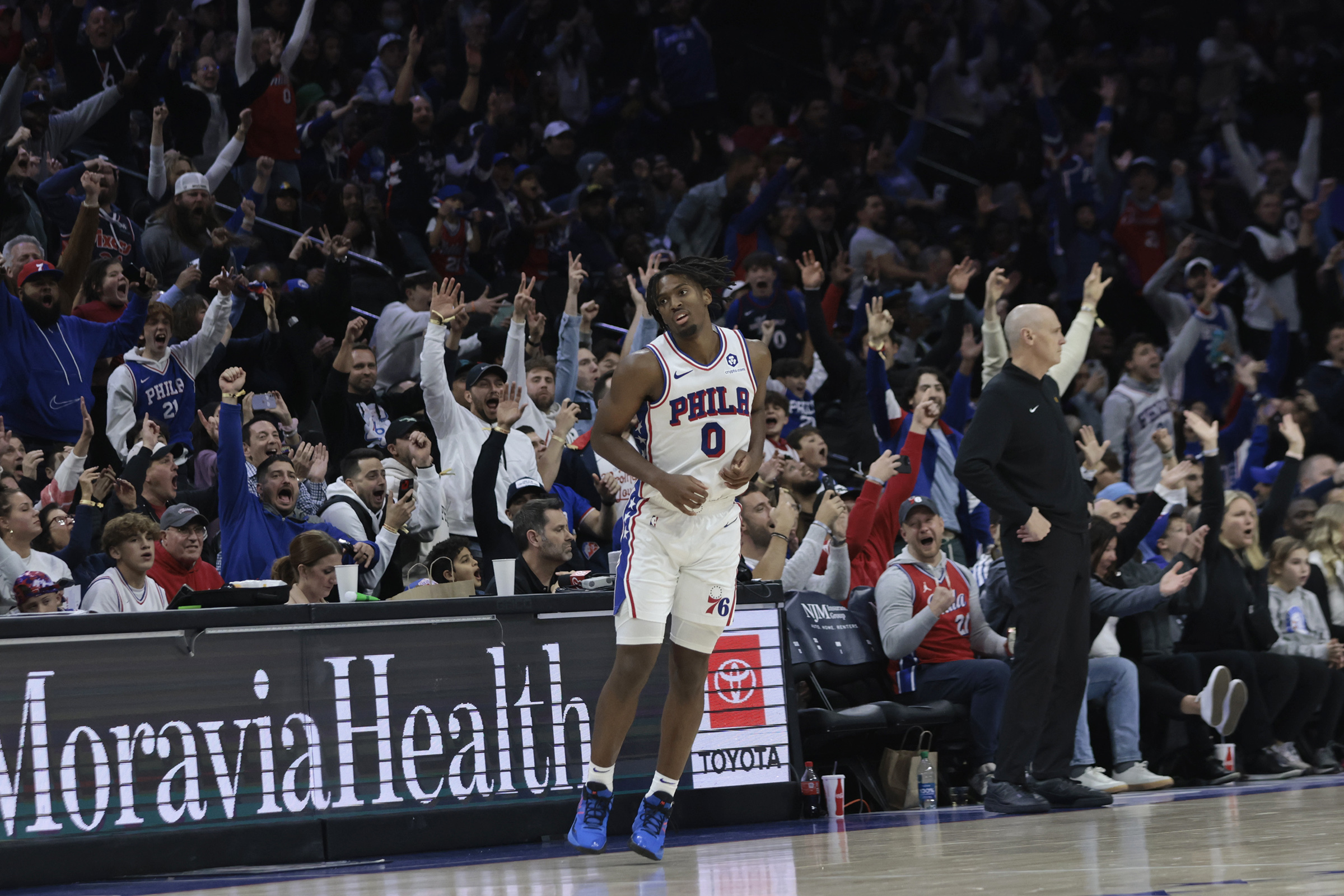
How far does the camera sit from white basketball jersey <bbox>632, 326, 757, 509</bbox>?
5.83 metres

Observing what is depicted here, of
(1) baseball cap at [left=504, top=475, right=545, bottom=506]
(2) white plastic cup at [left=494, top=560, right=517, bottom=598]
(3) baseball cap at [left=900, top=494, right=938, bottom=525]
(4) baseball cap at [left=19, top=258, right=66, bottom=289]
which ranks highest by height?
(4) baseball cap at [left=19, top=258, right=66, bottom=289]

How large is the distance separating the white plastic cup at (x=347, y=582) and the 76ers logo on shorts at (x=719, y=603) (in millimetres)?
1787

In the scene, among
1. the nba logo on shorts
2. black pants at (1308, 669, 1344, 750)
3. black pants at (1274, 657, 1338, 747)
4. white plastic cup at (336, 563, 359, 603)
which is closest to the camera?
white plastic cup at (336, 563, 359, 603)

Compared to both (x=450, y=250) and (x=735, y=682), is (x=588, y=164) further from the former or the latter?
(x=735, y=682)

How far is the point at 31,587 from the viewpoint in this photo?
6965mm

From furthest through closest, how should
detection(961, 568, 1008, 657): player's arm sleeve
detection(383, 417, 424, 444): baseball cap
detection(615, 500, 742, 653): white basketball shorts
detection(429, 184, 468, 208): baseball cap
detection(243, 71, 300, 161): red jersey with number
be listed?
detection(429, 184, 468, 208): baseball cap < detection(243, 71, 300, 161): red jersey with number < detection(383, 417, 424, 444): baseball cap < detection(961, 568, 1008, 657): player's arm sleeve < detection(615, 500, 742, 653): white basketball shorts

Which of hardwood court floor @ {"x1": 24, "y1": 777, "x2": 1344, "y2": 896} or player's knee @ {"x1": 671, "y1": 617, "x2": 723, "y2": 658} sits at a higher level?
player's knee @ {"x1": 671, "y1": 617, "x2": 723, "y2": 658}

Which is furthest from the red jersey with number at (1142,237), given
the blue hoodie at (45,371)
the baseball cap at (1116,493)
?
the blue hoodie at (45,371)

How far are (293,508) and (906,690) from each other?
141 inches

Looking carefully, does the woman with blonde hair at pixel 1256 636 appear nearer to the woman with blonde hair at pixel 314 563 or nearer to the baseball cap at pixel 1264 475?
the baseball cap at pixel 1264 475

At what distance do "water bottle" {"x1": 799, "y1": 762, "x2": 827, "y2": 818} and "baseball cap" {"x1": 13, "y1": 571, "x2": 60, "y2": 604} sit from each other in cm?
358

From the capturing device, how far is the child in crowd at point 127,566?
7438mm

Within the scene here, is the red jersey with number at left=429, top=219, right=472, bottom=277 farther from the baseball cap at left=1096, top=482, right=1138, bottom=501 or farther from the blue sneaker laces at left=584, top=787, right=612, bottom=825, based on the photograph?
the blue sneaker laces at left=584, top=787, right=612, bottom=825

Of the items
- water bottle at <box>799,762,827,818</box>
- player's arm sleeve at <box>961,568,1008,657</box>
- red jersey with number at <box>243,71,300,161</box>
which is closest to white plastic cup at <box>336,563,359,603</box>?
water bottle at <box>799,762,827,818</box>
